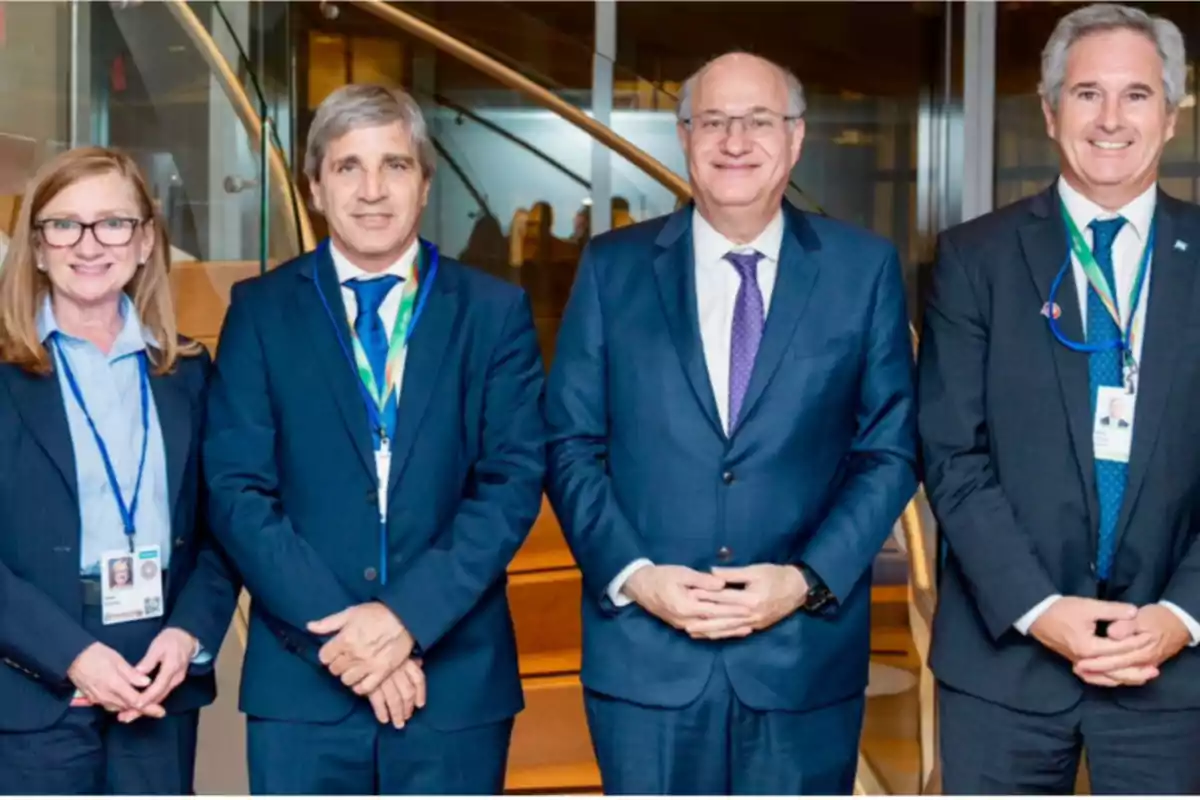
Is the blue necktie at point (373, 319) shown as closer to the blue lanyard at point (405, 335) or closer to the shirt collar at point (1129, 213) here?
the blue lanyard at point (405, 335)

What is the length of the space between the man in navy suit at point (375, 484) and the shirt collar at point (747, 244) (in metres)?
0.35

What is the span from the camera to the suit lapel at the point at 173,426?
2629mm

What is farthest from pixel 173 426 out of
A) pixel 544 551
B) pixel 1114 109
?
pixel 544 551

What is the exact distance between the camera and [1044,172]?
823 centimetres

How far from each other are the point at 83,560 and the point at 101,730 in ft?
0.96

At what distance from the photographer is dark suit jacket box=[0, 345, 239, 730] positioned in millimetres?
2494

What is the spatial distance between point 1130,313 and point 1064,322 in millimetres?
113

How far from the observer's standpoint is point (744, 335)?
102 inches

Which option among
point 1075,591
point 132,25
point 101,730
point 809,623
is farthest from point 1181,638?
point 132,25

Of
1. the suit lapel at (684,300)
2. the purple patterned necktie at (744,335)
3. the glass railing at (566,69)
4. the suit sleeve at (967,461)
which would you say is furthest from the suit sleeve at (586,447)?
the glass railing at (566,69)

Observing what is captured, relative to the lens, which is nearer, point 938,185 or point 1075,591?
point 1075,591

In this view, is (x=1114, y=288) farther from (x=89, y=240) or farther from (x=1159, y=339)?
(x=89, y=240)

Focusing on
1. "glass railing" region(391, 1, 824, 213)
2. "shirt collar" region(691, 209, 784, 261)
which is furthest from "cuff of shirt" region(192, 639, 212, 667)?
"glass railing" region(391, 1, 824, 213)

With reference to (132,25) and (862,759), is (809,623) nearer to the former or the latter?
(862,759)
